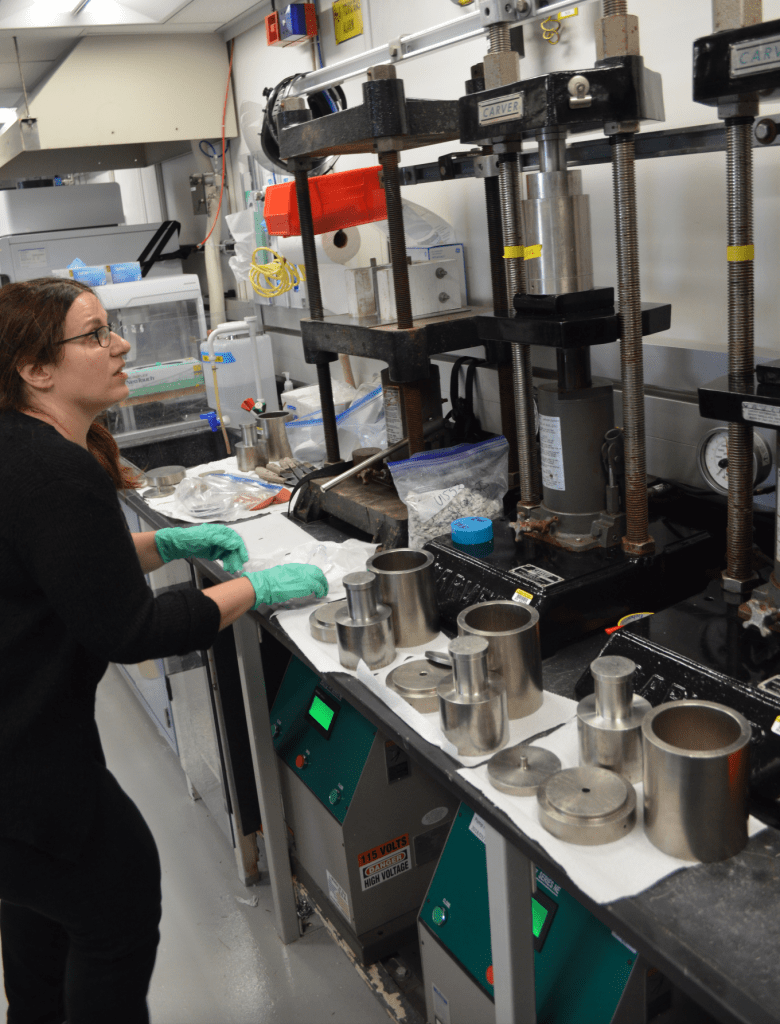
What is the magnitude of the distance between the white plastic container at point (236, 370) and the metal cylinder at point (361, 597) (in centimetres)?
182

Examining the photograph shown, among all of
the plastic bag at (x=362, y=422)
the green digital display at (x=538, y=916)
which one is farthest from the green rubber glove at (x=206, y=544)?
the green digital display at (x=538, y=916)

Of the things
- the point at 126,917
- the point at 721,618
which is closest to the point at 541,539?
the point at 721,618

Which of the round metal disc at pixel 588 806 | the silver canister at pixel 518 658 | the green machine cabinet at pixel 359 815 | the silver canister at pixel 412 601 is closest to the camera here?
the round metal disc at pixel 588 806

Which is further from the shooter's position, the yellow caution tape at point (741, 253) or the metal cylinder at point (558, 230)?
the metal cylinder at point (558, 230)

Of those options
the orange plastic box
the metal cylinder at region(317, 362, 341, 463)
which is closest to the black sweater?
the metal cylinder at region(317, 362, 341, 463)

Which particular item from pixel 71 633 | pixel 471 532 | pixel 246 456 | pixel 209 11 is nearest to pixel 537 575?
pixel 471 532

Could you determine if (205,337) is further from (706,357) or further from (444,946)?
(444,946)

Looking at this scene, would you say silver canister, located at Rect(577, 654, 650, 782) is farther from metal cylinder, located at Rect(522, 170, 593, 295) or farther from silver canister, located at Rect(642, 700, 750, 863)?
metal cylinder, located at Rect(522, 170, 593, 295)

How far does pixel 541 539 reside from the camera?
1570mm

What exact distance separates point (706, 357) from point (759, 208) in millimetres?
282

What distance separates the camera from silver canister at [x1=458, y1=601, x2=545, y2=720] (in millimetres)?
1177

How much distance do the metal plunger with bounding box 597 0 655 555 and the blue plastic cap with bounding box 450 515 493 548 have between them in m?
0.24

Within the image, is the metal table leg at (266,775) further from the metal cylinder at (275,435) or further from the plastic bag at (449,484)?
the metal cylinder at (275,435)

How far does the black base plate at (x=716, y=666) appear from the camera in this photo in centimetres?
97
